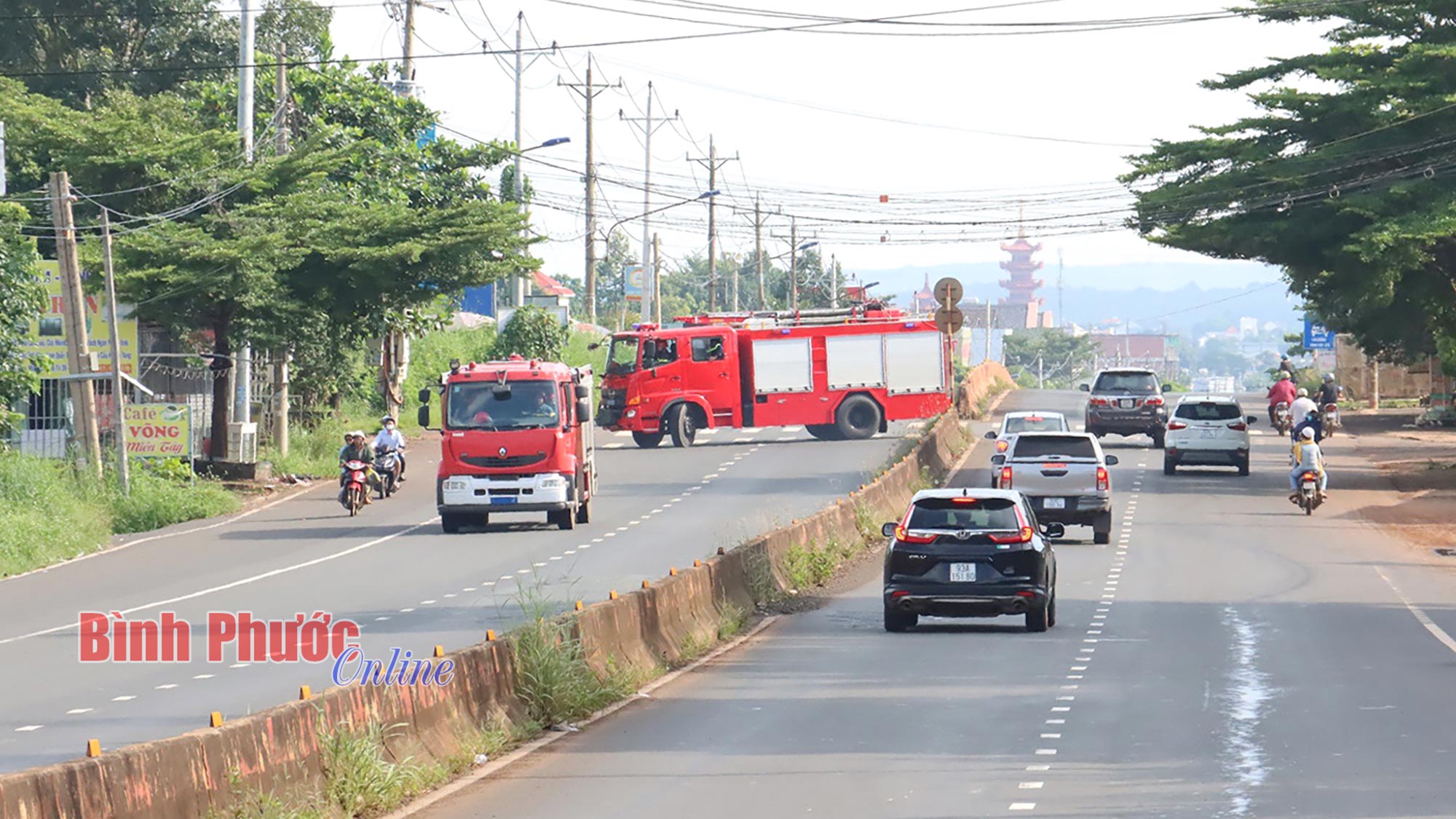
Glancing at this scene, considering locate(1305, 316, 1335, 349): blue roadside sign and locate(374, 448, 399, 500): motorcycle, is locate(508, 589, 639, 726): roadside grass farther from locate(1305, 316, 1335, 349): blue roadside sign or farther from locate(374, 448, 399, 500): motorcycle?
locate(1305, 316, 1335, 349): blue roadside sign

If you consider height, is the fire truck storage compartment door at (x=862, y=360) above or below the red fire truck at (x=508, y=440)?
above

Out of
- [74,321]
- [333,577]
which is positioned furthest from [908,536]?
[74,321]

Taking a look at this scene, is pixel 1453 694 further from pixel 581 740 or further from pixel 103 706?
pixel 103 706

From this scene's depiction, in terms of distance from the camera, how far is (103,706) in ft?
49.8

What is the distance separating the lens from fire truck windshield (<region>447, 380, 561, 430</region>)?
30.9m

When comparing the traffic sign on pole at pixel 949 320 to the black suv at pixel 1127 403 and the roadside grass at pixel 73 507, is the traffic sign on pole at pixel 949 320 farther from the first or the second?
the roadside grass at pixel 73 507

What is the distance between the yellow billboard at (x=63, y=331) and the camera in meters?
37.9

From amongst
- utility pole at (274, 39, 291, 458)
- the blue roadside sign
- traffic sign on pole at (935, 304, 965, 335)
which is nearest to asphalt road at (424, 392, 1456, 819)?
traffic sign on pole at (935, 304, 965, 335)

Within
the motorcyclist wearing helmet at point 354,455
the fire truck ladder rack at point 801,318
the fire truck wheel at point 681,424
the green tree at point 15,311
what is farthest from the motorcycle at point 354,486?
the fire truck ladder rack at point 801,318

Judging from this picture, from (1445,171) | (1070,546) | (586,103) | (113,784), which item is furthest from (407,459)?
(113,784)

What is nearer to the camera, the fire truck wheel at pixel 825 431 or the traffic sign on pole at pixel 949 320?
the traffic sign on pole at pixel 949 320

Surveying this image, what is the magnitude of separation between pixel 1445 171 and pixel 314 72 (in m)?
28.8

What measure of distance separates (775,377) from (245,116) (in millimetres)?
15663

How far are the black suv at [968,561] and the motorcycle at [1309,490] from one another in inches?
622
